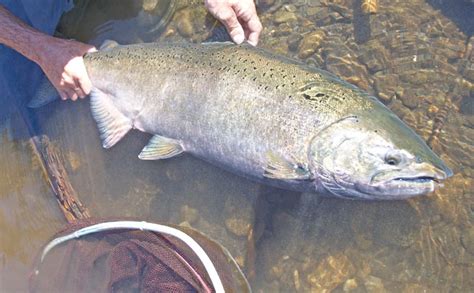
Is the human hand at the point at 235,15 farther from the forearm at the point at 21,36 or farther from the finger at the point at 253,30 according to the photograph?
the forearm at the point at 21,36

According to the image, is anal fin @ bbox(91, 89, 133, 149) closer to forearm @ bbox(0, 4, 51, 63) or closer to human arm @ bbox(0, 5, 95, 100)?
human arm @ bbox(0, 5, 95, 100)

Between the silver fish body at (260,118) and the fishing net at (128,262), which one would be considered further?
the fishing net at (128,262)

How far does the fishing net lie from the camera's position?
3.54 m

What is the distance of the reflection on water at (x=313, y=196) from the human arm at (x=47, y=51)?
62cm

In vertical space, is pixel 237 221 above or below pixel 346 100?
below

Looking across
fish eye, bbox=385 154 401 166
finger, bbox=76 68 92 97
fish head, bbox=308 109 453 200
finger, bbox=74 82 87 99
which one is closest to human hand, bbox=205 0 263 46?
fish head, bbox=308 109 453 200

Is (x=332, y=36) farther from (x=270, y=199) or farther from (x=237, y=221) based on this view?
(x=237, y=221)

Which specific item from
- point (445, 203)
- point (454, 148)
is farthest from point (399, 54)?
point (445, 203)

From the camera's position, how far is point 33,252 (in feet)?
15.0

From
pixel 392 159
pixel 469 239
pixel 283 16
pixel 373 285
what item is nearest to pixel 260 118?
pixel 392 159

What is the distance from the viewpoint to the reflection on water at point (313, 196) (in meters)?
4.09

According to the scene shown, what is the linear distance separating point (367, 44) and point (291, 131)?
1.50 meters

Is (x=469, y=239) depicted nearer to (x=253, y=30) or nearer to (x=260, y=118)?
(x=260, y=118)

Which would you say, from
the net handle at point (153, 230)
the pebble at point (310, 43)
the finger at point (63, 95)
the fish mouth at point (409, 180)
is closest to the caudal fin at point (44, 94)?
the finger at point (63, 95)
